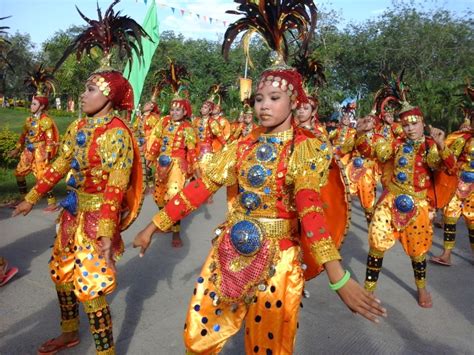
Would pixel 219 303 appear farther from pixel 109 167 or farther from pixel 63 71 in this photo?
pixel 63 71

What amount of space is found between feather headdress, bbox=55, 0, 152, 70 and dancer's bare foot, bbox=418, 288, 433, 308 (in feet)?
12.9

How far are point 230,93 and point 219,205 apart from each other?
70.1 ft

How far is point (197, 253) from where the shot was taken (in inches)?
260

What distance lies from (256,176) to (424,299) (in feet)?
11.1

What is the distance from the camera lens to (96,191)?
3367 millimetres

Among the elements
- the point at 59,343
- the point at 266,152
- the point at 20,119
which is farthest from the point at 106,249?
the point at 20,119

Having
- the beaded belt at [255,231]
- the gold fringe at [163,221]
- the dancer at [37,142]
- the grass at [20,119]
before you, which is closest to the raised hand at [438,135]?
the beaded belt at [255,231]

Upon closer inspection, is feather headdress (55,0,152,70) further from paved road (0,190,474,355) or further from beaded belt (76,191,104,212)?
paved road (0,190,474,355)

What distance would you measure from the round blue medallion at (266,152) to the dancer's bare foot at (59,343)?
2.27m

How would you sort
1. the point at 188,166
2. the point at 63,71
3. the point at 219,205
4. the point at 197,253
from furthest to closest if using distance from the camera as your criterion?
the point at 63,71 < the point at 219,205 < the point at 188,166 < the point at 197,253

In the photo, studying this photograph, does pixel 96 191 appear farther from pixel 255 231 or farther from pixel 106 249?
pixel 255 231

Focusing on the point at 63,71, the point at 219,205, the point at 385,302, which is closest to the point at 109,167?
the point at 385,302

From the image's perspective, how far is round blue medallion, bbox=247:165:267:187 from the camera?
8.84ft

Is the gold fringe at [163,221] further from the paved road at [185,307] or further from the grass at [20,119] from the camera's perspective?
the grass at [20,119]
